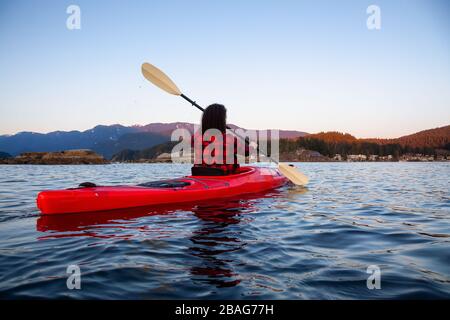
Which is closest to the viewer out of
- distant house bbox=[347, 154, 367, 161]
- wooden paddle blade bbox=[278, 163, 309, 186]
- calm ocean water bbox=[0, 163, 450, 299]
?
calm ocean water bbox=[0, 163, 450, 299]

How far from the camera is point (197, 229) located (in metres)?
5.61

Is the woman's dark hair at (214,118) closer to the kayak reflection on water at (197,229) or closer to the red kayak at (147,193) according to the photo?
the red kayak at (147,193)

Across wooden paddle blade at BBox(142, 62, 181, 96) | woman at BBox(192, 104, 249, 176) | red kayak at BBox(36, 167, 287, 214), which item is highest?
wooden paddle blade at BBox(142, 62, 181, 96)

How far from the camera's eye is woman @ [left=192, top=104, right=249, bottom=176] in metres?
9.21

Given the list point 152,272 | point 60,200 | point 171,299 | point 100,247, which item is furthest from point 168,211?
point 171,299

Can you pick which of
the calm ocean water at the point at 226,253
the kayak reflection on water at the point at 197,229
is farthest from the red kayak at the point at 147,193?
the calm ocean water at the point at 226,253

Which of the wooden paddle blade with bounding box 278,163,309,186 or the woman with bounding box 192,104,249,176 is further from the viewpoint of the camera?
the wooden paddle blade with bounding box 278,163,309,186

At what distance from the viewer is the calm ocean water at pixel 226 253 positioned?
306cm

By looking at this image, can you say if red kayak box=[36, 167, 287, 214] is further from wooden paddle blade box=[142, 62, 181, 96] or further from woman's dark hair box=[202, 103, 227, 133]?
wooden paddle blade box=[142, 62, 181, 96]

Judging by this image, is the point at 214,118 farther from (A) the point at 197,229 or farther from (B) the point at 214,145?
(A) the point at 197,229

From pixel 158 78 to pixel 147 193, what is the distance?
454 cm

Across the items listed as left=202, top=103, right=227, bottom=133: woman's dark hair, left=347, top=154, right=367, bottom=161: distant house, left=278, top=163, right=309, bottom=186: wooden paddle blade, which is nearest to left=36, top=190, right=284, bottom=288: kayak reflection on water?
left=202, top=103, right=227, bottom=133: woman's dark hair
